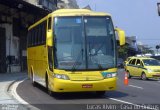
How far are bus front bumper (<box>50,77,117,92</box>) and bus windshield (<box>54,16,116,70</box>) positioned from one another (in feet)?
1.74

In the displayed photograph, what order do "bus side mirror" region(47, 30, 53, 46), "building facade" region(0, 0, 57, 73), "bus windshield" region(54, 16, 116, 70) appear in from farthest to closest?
"building facade" region(0, 0, 57, 73) → "bus side mirror" region(47, 30, 53, 46) → "bus windshield" region(54, 16, 116, 70)

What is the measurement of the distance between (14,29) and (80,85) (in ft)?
90.7

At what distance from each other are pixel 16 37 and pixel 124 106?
30.9 metres

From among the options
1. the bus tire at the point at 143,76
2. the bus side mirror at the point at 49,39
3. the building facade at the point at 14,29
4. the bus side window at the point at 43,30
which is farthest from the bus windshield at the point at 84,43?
the building facade at the point at 14,29

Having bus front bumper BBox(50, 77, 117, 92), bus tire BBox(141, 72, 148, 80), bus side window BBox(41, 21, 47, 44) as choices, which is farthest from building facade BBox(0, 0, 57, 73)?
bus front bumper BBox(50, 77, 117, 92)

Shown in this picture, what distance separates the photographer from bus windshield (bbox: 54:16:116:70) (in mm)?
18281

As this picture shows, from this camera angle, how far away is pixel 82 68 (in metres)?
18.2

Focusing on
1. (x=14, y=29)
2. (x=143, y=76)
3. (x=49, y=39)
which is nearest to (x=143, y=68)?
(x=143, y=76)

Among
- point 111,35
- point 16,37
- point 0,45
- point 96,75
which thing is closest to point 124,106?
point 96,75

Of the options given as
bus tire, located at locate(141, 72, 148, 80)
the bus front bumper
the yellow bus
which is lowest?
bus tire, located at locate(141, 72, 148, 80)

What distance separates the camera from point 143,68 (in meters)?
34.2

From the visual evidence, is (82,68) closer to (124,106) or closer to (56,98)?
(56,98)

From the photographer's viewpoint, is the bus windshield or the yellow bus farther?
the bus windshield

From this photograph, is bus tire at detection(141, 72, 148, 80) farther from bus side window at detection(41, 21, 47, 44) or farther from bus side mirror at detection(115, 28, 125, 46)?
bus side mirror at detection(115, 28, 125, 46)
